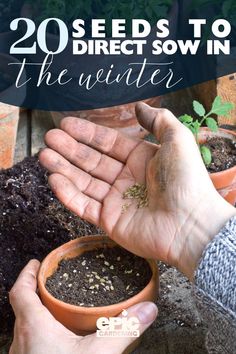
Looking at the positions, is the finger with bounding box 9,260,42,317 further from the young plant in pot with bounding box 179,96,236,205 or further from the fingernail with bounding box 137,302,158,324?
the young plant in pot with bounding box 179,96,236,205

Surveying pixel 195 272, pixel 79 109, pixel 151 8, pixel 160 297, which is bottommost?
pixel 160 297

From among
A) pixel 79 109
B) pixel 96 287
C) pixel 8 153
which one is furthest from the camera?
pixel 79 109

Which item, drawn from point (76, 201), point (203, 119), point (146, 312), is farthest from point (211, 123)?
point (146, 312)

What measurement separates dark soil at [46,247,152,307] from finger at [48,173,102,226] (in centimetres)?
7

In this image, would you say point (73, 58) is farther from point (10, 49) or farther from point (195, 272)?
point (195, 272)

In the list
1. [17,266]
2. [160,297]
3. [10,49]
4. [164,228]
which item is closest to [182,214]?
[164,228]

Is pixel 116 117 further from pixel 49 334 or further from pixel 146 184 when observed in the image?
pixel 49 334

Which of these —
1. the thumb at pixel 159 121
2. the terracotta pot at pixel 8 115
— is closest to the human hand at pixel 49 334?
the thumb at pixel 159 121

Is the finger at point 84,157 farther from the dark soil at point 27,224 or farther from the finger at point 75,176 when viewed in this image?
the dark soil at point 27,224

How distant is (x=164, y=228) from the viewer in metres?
1.02

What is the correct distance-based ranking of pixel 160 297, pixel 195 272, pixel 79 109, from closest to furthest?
1. pixel 195 272
2. pixel 160 297
3. pixel 79 109

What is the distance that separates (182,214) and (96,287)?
183 mm

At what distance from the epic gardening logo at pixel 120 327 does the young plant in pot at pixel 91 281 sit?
2cm

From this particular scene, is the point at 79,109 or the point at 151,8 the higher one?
the point at 151,8
